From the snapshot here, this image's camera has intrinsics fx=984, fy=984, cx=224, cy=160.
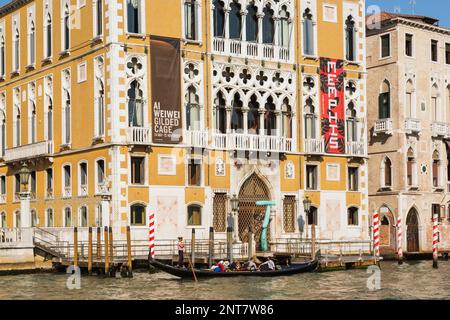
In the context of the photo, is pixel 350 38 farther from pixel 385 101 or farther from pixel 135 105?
pixel 135 105

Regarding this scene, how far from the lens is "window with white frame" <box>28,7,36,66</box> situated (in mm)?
37938

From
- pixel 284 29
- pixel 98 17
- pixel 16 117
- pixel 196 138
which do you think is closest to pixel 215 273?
pixel 196 138

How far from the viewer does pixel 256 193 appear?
116 feet

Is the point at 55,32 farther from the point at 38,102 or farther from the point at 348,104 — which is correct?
the point at 348,104

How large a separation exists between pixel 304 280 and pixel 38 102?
14.5m

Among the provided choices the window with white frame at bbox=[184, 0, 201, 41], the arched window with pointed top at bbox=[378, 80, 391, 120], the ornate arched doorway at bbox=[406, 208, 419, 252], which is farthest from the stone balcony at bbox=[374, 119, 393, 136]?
the window with white frame at bbox=[184, 0, 201, 41]

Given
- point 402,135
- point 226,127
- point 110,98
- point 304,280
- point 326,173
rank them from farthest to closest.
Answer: point 402,135 < point 326,173 < point 226,127 < point 110,98 < point 304,280

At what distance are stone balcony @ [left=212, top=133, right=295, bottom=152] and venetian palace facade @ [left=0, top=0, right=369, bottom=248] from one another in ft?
0.16

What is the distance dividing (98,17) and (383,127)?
13510mm

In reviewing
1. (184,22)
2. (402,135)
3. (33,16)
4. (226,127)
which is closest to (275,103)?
(226,127)

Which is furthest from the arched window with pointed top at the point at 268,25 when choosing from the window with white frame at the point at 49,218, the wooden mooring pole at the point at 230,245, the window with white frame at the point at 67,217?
the window with white frame at the point at 49,218

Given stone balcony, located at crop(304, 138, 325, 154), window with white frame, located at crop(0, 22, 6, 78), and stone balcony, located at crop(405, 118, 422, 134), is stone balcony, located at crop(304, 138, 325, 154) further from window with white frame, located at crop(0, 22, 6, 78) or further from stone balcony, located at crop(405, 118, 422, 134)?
window with white frame, located at crop(0, 22, 6, 78)

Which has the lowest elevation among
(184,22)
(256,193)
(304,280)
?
(304,280)

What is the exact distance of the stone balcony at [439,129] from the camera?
137 feet
